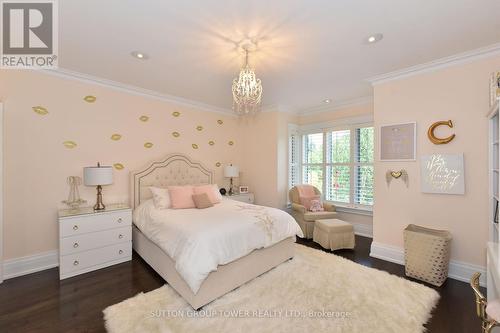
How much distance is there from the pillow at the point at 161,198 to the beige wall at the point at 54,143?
59 cm

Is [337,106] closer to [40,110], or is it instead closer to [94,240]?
[94,240]

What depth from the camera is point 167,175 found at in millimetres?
3992

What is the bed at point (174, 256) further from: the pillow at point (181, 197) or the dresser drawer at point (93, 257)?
the pillow at point (181, 197)

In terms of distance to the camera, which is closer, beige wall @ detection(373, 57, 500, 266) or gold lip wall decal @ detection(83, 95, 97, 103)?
beige wall @ detection(373, 57, 500, 266)

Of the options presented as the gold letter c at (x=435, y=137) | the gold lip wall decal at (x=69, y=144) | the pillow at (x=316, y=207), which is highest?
the gold letter c at (x=435, y=137)

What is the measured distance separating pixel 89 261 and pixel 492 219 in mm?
4715

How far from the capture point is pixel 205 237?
2139mm

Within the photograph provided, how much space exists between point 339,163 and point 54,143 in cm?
479

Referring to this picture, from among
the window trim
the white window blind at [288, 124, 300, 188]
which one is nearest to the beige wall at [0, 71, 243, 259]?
the white window blind at [288, 124, 300, 188]

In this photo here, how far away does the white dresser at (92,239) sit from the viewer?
2632 millimetres

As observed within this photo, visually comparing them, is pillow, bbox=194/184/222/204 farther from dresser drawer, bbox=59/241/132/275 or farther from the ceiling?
the ceiling

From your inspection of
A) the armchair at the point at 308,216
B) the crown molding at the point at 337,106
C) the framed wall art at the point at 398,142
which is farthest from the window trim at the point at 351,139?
the framed wall art at the point at 398,142

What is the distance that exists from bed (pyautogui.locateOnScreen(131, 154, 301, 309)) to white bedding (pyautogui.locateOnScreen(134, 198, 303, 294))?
0.04 meters

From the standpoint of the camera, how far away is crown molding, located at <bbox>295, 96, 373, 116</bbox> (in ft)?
13.6
